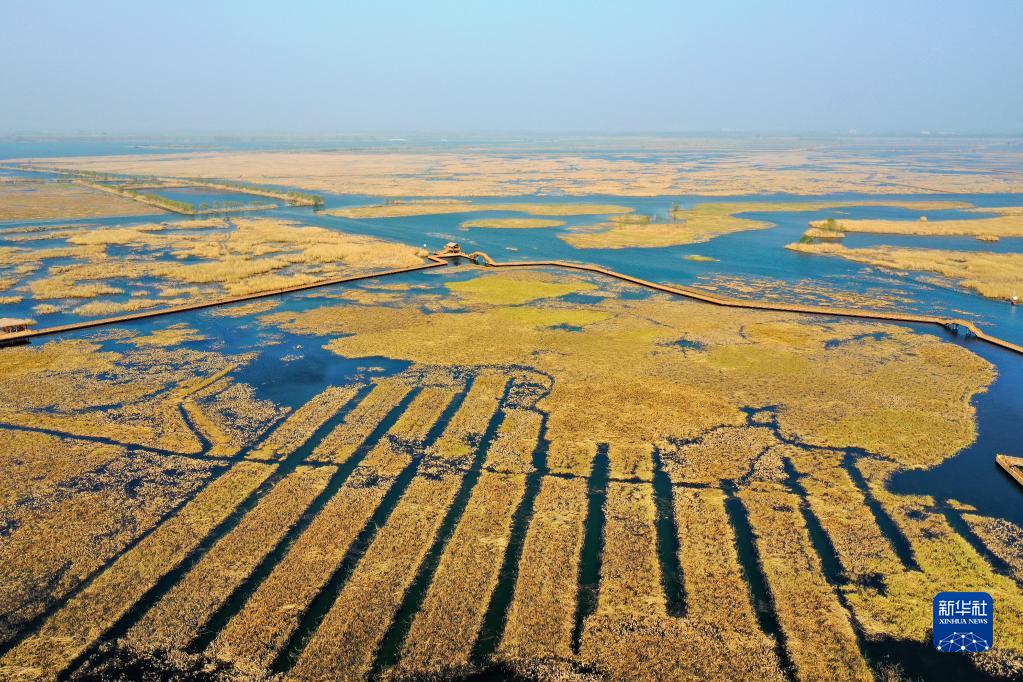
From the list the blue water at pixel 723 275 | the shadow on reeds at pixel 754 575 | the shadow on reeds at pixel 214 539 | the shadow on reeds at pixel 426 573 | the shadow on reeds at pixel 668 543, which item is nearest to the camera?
the shadow on reeds at pixel 426 573

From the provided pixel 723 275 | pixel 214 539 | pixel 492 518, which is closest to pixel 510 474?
pixel 492 518

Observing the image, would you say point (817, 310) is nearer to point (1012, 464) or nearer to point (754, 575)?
point (1012, 464)

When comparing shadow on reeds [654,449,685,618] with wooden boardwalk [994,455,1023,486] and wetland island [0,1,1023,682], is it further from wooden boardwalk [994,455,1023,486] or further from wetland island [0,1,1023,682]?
wooden boardwalk [994,455,1023,486]

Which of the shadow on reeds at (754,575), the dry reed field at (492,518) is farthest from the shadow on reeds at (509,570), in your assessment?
the shadow on reeds at (754,575)

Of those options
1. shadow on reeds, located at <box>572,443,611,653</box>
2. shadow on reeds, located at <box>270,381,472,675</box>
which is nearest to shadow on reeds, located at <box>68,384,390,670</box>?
shadow on reeds, located at <box>270,381,472,675</box>

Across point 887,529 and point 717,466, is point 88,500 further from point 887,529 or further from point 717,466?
point 887,529

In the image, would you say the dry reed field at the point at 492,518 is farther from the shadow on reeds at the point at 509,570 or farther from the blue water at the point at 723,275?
the blue water at the point at 723,275
